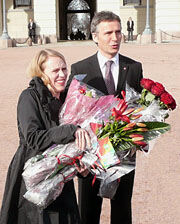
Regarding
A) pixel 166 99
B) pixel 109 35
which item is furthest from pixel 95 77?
pixel 166 99

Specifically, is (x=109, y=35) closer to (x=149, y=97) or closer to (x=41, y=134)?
(x=149, y=97)

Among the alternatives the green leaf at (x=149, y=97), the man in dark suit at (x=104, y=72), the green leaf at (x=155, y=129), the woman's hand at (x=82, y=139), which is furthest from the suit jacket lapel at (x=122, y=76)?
the woman's hand at (x=82, y=139)

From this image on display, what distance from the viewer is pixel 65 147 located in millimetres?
2459

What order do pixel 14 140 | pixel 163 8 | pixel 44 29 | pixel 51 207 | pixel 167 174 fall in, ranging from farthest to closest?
1. pixel 44 29
2. pixel 163 8
3. pixel 14 140
4. pixel 167 174
5. pixel 51 207

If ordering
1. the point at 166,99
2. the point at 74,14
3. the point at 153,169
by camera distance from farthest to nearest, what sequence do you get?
the point at 74,14 → the point at 153,169 → the point at 166,99

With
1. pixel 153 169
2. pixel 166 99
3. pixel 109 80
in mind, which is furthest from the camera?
pixel 153 169

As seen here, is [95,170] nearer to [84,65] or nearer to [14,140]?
[84,65]

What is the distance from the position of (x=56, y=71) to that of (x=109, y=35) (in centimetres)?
58

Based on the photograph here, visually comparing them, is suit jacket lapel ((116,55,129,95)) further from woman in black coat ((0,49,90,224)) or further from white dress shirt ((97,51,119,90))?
woman in black coat ((0,49,90,224))

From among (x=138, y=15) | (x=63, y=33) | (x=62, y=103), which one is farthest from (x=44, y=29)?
(x=62, y=103)

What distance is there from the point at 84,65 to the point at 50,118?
785mm

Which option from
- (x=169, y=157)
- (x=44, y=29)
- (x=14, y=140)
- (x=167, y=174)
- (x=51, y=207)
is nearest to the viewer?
(x=51, y=207)

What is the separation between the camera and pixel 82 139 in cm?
235

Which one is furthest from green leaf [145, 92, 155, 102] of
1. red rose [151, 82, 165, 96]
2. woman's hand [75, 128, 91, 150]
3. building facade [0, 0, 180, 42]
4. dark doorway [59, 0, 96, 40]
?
dark doorway [59, 0, 96, 40]
